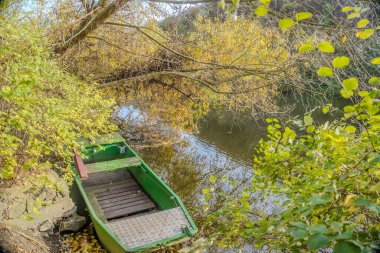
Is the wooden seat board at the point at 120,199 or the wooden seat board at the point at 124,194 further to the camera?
the wooden seat board at the point at 124,194

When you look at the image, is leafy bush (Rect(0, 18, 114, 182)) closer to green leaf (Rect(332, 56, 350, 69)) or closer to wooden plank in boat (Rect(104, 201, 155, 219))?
wooden plank in boat (Rect(104, 201, 155, 219))

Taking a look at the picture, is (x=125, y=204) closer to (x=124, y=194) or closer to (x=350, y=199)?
(x=124, y=194)

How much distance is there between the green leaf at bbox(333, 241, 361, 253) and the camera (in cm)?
85

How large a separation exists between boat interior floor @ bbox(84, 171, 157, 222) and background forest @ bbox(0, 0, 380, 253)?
3.49ft

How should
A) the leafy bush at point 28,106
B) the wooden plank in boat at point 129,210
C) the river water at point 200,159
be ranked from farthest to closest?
the river water at point 200,159
the wooden plank in boat at point 129,210
the leafy bush at point 28,106

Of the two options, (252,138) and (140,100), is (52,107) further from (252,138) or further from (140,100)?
(252,138)

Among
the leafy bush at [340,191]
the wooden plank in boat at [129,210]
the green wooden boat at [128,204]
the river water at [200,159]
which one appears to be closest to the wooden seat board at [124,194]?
the green wooden boat at [128,204]

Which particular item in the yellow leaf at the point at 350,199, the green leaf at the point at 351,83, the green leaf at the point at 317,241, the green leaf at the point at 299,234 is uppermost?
the green leaf at the point at 351,83

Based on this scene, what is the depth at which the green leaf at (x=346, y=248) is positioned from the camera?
0.85 m

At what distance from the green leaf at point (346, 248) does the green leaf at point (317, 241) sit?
3 centimetres

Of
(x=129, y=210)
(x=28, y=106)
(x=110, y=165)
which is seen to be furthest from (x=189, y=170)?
(x=28, y=106)

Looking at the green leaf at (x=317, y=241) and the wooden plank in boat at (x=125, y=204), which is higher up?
the green leaf at (x=317, y=241)

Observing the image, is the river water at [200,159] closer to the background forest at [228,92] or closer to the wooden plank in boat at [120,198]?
the background forest at [228,92]

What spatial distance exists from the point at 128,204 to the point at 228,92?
3.45 meters
